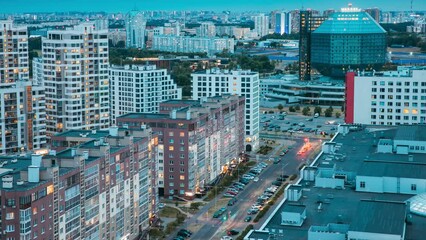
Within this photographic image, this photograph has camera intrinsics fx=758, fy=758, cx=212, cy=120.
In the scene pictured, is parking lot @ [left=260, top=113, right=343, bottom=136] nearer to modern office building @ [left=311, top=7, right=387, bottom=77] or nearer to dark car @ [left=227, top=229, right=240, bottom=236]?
modern office building @ [left=311, top=7, right=387, bottom=77]

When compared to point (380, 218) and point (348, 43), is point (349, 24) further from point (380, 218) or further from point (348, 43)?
point (380, 218)

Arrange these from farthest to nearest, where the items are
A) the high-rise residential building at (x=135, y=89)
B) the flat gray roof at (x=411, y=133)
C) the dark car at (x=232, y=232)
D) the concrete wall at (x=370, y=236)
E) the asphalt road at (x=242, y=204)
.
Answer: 1. the high-rise residential building at (x=135, y=89)
2. the asphalt road at (x=242, y=204)
3. the flat gray roof at (x=411, y=133)
4. the dark car at (x=232, y=232)
5. the concrete wall at (x=370, y=236)

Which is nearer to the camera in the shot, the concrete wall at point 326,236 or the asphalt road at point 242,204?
the concrete wall at point 326,236

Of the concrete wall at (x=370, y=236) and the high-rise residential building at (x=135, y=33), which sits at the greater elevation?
the high-rise residential building at (x=135, y=33)

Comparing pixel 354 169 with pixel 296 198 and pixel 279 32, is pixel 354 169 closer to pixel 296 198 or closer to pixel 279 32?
pixel 296 198

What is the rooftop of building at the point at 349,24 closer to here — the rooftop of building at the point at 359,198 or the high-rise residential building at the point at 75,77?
the high-rise residential building at the point at 75,77

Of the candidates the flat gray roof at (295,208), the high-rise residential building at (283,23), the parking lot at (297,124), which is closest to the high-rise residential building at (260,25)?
the high-rise residential building at (283,23)

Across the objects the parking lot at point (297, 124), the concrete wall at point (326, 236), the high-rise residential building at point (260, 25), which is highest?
the high-rise residential building at point (260, 25)

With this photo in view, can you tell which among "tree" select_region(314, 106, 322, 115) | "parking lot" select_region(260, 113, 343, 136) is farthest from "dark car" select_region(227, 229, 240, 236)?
"tree" select_region(314, 106, 322, 115)

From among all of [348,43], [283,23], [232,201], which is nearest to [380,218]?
[232,201]
